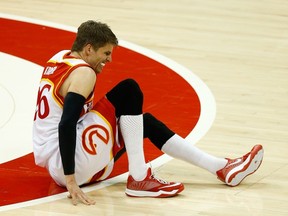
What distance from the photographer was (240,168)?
593cm

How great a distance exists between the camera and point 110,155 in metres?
5.71

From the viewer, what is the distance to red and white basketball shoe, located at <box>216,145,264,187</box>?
19.4ft

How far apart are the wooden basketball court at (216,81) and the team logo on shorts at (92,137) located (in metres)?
0.33

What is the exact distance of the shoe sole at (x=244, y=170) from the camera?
232 inches

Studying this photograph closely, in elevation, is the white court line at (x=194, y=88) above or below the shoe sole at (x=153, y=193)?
above

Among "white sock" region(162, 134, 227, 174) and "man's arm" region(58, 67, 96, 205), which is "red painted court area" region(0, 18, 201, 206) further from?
"white sock" region(162, 134, 227, 174)

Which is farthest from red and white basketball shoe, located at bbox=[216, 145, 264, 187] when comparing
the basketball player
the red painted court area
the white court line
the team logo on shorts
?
the team logo on shorts

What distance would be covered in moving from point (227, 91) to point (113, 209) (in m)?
2.70

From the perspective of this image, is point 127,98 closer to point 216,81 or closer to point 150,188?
point 150,188

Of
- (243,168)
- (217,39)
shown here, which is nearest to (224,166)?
(243,168)

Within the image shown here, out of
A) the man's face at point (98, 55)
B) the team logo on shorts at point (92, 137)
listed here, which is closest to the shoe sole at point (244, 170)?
the team logo on shorts at point (92, 137)

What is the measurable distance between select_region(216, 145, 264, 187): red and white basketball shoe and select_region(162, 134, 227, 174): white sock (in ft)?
0.15

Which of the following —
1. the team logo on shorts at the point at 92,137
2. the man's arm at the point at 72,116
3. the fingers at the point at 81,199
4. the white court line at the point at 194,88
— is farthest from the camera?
the white court line at the point at 194,88

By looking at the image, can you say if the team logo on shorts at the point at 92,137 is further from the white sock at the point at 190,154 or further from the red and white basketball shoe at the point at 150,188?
the white sock at the point at 190,154
